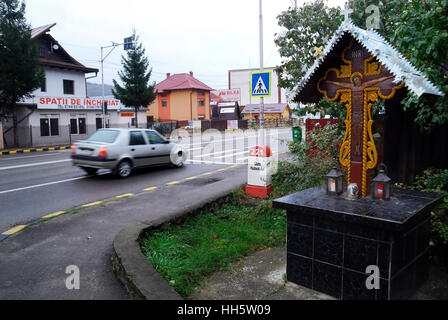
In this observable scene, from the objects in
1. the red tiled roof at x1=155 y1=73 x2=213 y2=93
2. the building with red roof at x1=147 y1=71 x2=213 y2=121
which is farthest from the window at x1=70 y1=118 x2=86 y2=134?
the red tiled roof at x1=155 y1=73 x2=213 y2=93

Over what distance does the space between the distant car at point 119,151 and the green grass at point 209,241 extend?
5431mm

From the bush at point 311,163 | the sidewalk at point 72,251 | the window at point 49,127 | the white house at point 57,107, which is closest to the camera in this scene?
the sidewalk at point 72,251

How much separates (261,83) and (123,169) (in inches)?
221

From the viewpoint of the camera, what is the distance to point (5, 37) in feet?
71.8

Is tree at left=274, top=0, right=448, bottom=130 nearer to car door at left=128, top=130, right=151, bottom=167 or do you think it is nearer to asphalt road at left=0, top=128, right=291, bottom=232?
asphalt road at left=0, top=128, right=291, bottom=232

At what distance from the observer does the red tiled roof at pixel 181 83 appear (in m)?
52.1

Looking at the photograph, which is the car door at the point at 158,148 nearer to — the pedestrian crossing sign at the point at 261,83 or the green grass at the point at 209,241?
the pedestrian crossing sign at the point at 261,83

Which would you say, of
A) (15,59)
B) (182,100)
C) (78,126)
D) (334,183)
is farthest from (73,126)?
(334,183)

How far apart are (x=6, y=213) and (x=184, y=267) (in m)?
4.86

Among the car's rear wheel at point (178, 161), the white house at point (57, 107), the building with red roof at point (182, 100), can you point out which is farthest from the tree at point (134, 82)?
the car's rear wheel at point (178, 161)

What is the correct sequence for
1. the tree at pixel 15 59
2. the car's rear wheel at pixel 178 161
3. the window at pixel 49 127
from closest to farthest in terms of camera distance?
the car's rear wheel at pixel 178 161
the tree at pixel 15 59
the window at pixel 49 127

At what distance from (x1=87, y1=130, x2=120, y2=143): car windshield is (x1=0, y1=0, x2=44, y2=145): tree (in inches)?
551

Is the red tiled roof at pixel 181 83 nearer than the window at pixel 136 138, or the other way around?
the window at pixel 136 138

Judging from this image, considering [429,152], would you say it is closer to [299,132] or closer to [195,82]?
[299,132]
